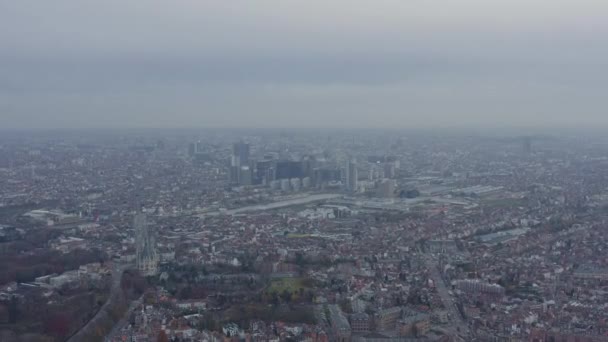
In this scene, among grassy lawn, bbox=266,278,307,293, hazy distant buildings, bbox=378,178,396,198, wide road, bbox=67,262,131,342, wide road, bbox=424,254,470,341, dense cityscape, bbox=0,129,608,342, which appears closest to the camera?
wide road, bbox=67,262,131,342

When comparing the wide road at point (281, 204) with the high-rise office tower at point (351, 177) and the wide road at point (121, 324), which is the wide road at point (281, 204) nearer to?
the high-rise office tower at point (351, 177)

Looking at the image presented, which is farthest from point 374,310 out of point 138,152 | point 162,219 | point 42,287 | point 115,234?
point 138,152

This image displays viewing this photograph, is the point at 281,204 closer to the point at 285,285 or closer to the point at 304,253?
the point at 304,253

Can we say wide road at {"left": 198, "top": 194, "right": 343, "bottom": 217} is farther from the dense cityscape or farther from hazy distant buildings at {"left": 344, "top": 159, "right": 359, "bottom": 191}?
hazy distant buildings at {"left": 344, "top": 159, "right": 359, "bottom": 191}

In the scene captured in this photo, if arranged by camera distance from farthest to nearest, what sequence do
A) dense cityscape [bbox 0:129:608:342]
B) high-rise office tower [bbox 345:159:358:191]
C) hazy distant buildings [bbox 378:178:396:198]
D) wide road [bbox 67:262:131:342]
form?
high-rise office tower [bbox 345:159:358:191]
hazy distant buildings [bbox 378:178:396:198]
dense cityscape [bbox 0:129:608:342]
wide road [bbox 67:262:131:342]

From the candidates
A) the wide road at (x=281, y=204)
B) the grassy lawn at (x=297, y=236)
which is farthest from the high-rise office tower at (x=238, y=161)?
the grassy lawn at (x=297, y=236)

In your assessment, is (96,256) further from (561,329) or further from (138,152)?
(138,152)

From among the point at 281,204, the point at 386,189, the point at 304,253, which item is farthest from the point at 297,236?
the point at 386,189

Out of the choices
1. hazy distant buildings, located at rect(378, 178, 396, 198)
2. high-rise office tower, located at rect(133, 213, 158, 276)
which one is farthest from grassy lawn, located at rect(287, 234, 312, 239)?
hazy distant buildings, located at rect(378, 178, 396, 198)
